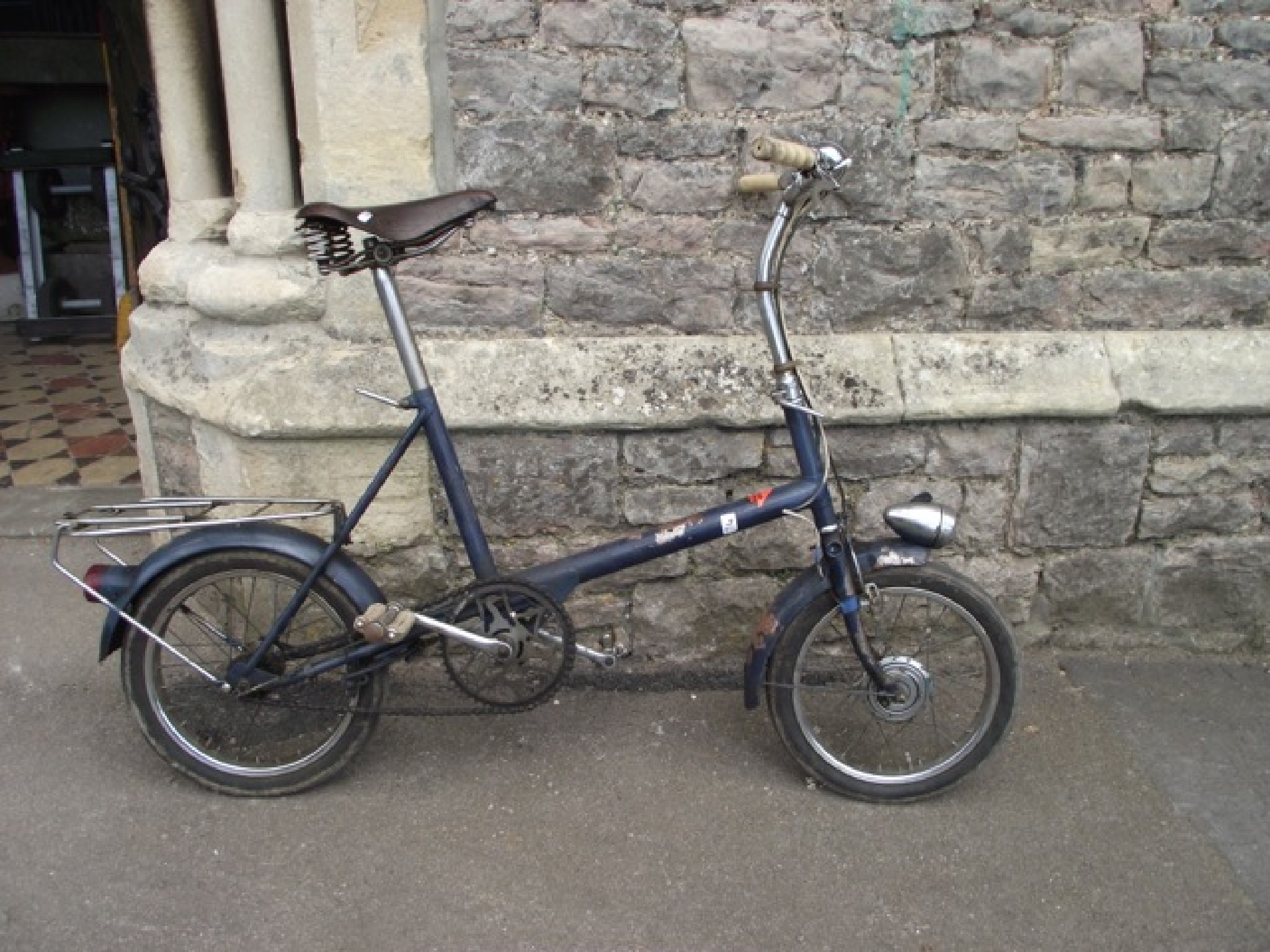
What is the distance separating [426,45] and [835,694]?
213 cm

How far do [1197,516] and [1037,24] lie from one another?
5.16 feet

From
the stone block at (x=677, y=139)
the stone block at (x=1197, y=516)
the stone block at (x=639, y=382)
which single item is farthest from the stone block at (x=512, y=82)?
the stone block at (x=1197, y=516)

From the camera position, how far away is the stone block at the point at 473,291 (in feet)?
10.4

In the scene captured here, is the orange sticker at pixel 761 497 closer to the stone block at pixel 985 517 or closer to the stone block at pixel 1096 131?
the stone block at pixel 985 517

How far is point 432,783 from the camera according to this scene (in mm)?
2908

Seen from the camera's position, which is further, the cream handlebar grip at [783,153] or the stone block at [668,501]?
the stone block at [668,501]

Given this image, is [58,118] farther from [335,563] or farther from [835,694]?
[835,694]

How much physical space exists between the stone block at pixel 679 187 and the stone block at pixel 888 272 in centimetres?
35

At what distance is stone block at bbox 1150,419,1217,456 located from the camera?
131 inches

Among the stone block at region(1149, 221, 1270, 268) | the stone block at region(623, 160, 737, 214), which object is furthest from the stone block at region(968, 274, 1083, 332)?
the stone block at region(623, 160, 737, 214)

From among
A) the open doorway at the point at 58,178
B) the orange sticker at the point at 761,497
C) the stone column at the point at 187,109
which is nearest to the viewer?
the orange sticker at the point at 761,497

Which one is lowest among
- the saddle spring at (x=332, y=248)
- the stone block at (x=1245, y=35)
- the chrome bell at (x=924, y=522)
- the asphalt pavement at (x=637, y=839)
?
the asphalt pavement at (x=637, y=839)

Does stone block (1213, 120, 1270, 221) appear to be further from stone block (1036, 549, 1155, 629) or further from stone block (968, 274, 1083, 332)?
stone block (1036, 549, 1155, 629)

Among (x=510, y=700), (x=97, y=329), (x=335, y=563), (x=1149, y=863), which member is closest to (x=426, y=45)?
(x=335, y=563)
